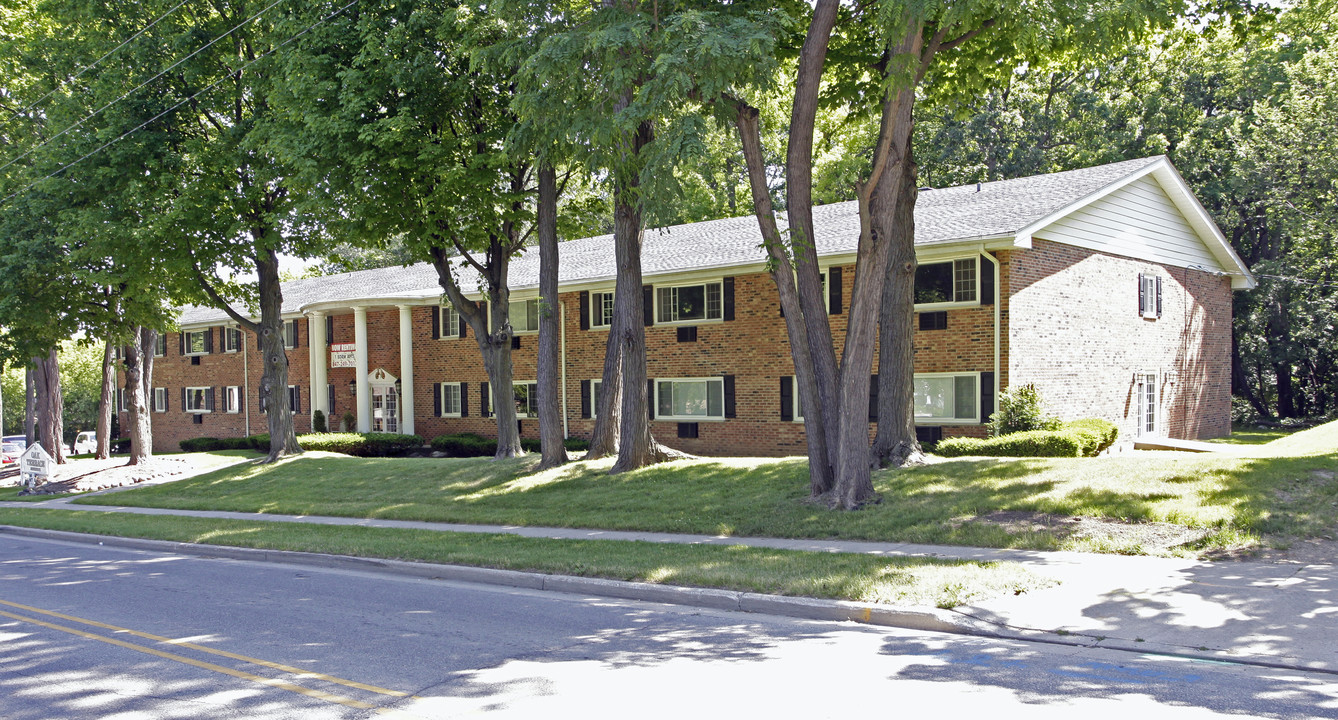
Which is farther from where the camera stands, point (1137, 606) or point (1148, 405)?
point (1148, 405)

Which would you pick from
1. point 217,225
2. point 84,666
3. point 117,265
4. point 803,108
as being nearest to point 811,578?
point 84,666

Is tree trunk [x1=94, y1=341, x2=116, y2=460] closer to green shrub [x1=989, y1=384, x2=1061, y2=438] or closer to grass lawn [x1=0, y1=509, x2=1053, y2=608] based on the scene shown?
grass lawn [x1=0, y1=509, x2=1053, y2=608]

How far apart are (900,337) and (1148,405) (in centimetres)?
1376

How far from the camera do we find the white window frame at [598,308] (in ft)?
95.2

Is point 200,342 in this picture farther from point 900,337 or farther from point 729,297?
point 900,337

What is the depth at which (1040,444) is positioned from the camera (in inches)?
725

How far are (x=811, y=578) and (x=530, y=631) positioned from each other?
2.82 metres

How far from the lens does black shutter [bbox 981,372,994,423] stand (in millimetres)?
21719

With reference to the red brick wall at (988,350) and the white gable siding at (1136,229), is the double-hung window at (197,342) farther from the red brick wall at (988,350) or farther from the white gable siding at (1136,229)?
the white gable siding at (1136,229)

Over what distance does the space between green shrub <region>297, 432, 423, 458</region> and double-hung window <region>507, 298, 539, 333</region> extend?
499cm

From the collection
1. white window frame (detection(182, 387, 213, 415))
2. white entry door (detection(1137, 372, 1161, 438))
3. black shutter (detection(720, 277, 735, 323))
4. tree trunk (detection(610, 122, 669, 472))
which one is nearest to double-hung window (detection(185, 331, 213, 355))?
white window frame (detection(182, 387, 213, 415))

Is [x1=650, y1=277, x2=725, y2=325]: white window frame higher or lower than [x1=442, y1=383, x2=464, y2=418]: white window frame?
above

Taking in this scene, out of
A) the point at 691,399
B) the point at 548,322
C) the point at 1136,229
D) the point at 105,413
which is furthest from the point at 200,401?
the point at 1136,229

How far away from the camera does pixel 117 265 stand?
2433cm
